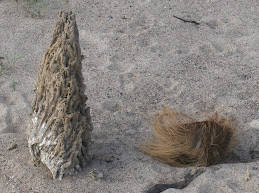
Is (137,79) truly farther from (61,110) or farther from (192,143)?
(61,110)

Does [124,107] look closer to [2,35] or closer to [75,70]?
[75,70]

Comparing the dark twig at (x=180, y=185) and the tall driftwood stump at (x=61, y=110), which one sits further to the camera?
the dark twig at (x=180, y=185)

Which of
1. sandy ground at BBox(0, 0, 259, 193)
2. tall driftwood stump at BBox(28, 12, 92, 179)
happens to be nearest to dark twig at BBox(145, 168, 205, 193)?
sandy ground at BBox(0, 0, 259, 193)

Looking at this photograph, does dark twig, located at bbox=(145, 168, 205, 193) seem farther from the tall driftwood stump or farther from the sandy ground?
the tall driftwood stump

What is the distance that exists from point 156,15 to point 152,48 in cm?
74

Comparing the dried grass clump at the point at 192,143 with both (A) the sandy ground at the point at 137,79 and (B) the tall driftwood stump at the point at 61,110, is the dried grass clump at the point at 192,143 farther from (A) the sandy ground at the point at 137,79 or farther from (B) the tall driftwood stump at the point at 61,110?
(B) the tall driftwood stump at the point at 61,110

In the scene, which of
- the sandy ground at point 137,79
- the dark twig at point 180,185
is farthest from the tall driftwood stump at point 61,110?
the dark twig at point 180,185

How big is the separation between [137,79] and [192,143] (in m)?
1.21

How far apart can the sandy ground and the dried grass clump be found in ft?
0.32

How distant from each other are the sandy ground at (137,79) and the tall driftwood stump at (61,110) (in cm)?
15

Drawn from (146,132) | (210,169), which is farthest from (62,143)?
(210,169)

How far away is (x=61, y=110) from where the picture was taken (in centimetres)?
276

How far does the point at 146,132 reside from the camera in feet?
11.3

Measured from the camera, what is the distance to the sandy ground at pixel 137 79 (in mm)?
2922
